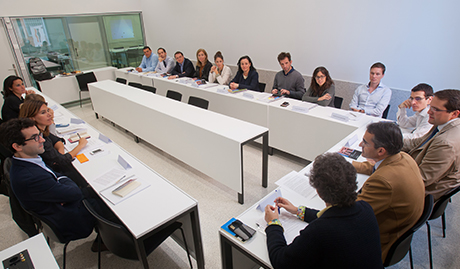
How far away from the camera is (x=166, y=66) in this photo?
6340 mm

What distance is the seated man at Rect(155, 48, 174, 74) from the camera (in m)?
6.20

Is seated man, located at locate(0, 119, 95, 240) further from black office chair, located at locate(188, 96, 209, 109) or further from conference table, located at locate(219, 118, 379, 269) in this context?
black office chair, located at locate(188, 96, 209, 109)

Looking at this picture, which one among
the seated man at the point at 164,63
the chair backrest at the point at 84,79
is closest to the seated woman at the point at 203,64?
the seated man at the point at 164,63

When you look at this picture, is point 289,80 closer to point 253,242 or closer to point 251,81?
point 251,81

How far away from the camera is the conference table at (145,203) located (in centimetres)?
170

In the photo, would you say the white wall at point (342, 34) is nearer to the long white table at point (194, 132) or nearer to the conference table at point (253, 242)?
the long white table at point (194, 132)

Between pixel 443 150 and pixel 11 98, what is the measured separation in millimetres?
5158

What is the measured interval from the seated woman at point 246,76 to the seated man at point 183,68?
64.4 inches

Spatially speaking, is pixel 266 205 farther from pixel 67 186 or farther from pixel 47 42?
pixel 47 42

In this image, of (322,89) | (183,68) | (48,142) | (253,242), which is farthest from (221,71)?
(253,242)

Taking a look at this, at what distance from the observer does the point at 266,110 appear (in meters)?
3.69

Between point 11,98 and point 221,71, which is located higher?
point 221,71

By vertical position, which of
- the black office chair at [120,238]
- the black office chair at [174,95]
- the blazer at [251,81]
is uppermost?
the blazer at [251,81]

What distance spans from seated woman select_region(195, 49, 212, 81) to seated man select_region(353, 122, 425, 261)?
170 inches
